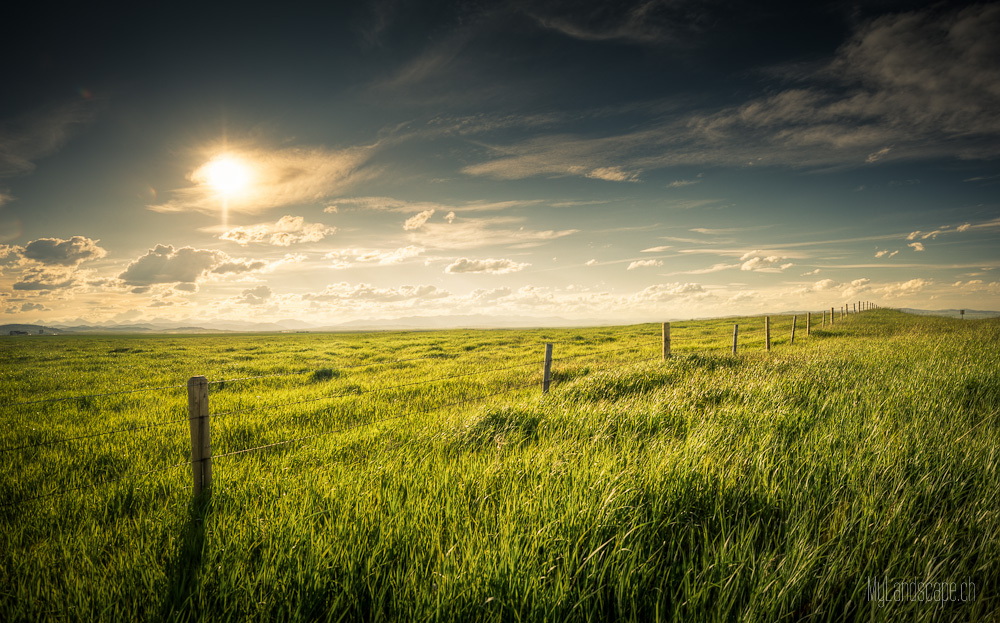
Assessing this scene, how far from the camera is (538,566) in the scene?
2.61 m

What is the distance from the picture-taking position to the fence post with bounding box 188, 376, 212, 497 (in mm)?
4094

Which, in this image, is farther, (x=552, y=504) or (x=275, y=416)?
(x=275, y=416)

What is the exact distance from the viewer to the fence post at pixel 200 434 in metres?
4.09

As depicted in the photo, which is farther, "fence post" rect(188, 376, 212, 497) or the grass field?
Result: "fence post" rect(188, 376, 212, 497)

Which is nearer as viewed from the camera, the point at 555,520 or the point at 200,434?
the point at 555,520

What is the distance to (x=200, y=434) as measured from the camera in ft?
13.7

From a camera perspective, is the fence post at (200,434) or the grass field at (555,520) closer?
the grass field at (555,520)

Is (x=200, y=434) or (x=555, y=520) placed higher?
(x=200, y=434)

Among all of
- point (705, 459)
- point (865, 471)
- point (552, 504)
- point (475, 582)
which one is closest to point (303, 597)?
point (475, 582)

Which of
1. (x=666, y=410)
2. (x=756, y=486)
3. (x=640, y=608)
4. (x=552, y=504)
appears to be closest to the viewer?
(x=640, y=608)

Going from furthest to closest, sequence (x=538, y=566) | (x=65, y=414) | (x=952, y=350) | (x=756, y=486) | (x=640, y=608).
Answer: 1. (x=952, y=350)
2. (x=65, y=414)
3. (x=756, y=486)
4. (x=538, y=566)
5. (x=640, y=608)

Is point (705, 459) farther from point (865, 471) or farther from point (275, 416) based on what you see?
point (275, 416)

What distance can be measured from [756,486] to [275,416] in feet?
29.8

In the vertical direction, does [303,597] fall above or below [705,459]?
below
